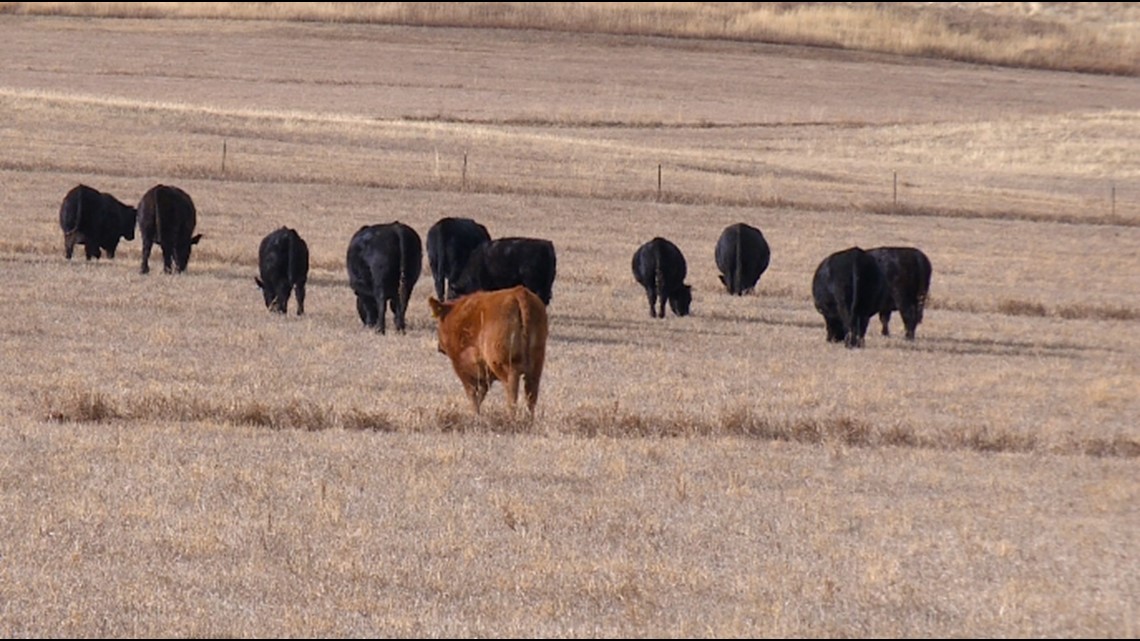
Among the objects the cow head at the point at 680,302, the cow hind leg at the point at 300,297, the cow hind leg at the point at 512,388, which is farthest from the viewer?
the cow head at the point at 680,302

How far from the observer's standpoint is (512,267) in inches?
845

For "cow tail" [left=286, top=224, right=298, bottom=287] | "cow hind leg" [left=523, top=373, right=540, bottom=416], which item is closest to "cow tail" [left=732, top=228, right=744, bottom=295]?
"cow tail" [left=286, top=224, right=298, bottom=287]

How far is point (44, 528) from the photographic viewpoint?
406 inches

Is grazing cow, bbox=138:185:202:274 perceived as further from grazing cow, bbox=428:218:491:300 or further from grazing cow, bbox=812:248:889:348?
grazing cow, bbox=812:248:889:348

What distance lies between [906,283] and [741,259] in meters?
5.23

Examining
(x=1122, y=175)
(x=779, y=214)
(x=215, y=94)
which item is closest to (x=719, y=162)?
(x=779, y=214)

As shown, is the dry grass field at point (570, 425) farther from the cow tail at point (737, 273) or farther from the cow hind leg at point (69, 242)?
the cow hind leg at point (69, 242)

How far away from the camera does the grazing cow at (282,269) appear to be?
21.5m

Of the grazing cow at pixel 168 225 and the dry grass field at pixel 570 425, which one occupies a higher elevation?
the grazing cow at pixel 168 225

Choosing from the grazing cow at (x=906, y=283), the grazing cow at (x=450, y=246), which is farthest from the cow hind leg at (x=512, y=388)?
the grazing cow at (x=906, y=283)

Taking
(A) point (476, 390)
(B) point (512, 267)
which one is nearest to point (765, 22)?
(B) point (512, 267)

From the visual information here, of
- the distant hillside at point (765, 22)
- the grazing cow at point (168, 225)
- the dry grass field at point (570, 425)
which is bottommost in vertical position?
the dry grass field at point (570, 425)

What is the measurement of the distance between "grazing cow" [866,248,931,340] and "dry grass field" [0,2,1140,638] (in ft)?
2.96

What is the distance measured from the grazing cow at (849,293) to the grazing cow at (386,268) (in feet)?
15.4
